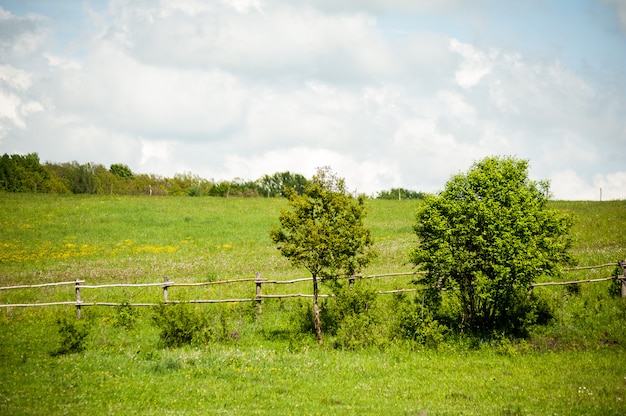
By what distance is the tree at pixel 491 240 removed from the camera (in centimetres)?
1914

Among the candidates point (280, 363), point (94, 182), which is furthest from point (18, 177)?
point (280, 363)

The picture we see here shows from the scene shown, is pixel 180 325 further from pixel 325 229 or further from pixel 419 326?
pixel 419 326

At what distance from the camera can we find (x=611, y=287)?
74.1ft

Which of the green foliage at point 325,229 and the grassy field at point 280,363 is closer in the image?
the grassy field at point 280,363

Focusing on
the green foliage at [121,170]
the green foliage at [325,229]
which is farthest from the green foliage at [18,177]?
the green foliage at [325,229]

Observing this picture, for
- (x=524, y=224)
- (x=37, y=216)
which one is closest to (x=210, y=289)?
(x=524, y=224)

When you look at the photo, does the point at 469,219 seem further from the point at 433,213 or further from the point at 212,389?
the point at 212,389

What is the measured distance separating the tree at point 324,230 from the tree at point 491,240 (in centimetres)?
258

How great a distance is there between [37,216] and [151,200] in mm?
15705

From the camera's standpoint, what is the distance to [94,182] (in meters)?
91.4

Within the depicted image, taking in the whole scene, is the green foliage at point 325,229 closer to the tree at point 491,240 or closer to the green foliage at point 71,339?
the tree at point 491,240

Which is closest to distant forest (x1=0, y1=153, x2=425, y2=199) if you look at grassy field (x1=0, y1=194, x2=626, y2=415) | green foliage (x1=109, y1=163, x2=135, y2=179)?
green foliage (x1=109, y1=163, x2=135, y2=179)

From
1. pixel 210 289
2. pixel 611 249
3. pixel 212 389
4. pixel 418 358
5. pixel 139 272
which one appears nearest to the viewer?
pixel 212 389

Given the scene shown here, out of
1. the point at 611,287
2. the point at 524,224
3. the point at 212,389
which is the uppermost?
the point at 524,224
